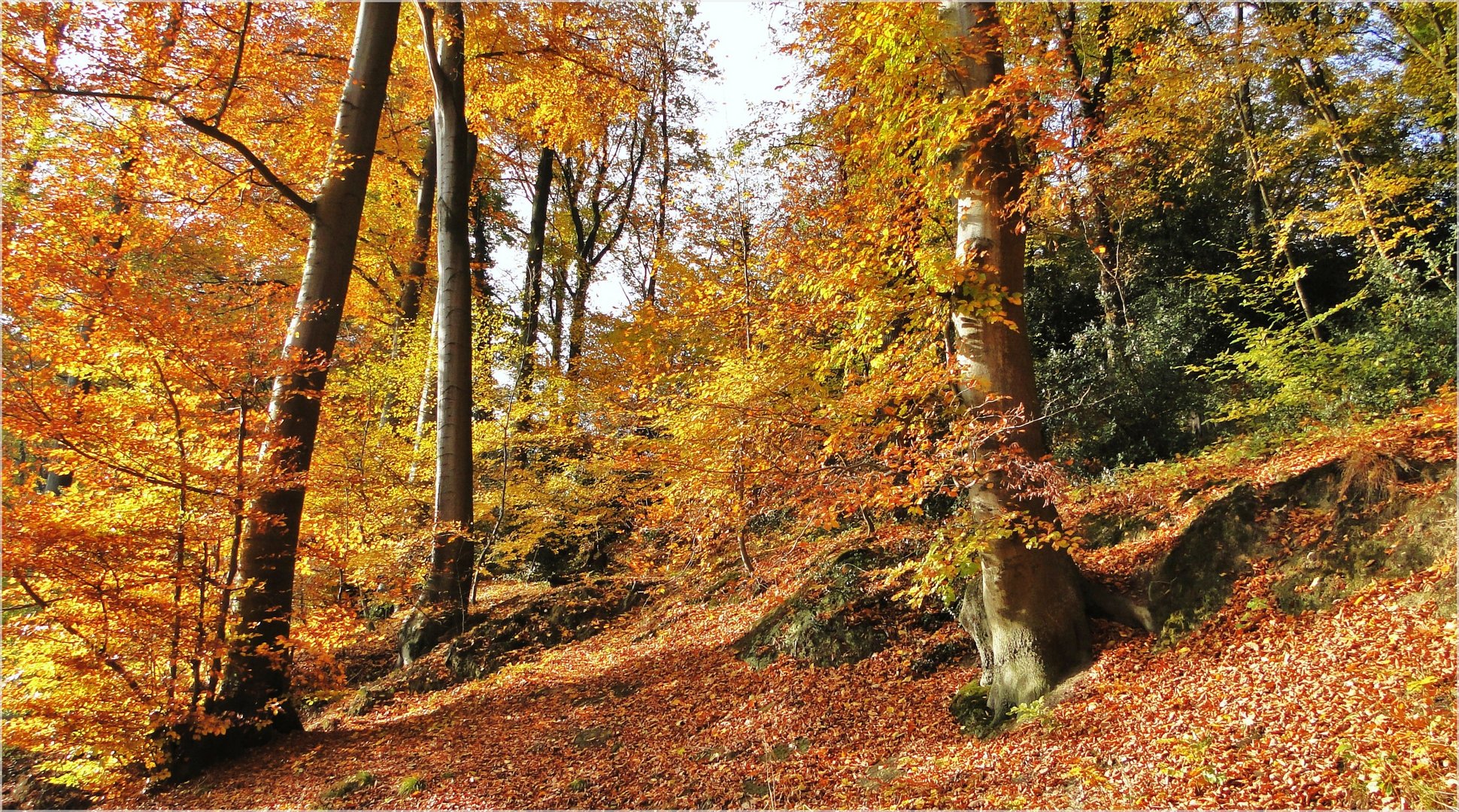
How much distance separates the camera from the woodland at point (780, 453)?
448 cm

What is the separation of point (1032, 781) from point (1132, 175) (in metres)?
11.1

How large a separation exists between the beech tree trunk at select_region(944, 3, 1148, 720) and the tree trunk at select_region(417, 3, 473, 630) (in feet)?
22.5

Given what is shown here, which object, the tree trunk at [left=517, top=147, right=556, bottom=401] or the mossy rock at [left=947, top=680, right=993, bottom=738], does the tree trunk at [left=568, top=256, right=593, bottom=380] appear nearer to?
the tree trunk at [left=517, top=147, right=556, bottom=401]

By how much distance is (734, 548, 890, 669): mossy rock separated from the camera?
21.5 ft

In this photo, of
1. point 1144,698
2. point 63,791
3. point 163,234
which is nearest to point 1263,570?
point 1144,698

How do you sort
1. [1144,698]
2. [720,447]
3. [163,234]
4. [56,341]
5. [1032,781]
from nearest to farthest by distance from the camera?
[1032,781], [1144,698], [56,341], [720,447], [163,234]

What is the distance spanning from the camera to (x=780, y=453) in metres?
6.29

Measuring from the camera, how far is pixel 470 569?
9.63 metres

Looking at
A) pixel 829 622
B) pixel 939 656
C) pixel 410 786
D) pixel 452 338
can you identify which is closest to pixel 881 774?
pixel 939 656

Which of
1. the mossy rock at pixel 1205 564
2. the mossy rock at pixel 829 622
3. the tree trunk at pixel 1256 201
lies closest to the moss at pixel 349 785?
the mossy rock at pixel 829 622

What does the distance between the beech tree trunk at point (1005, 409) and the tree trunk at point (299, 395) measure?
6381 millimetres

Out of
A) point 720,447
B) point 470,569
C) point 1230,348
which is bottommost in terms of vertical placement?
point 470,569

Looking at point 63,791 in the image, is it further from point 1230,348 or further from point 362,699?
point 1230,348

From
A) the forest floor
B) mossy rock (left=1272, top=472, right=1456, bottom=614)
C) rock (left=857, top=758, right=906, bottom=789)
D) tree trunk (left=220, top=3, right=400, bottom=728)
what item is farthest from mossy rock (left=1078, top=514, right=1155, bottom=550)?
tree trunk (left=220, top=3, right=400, bottom=728)
